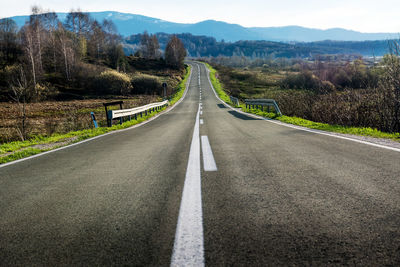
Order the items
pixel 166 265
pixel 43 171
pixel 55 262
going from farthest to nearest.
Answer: pixel 43 171
pixel 55 262
pixel 166 265

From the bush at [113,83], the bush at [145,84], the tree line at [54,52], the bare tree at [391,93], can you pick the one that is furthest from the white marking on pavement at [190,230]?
the bush at [145,84]

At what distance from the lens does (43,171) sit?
437cm

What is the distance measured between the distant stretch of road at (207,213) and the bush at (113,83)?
161 ft

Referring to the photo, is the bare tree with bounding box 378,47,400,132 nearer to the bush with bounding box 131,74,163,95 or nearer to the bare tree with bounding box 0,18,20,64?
the bush with bounding box 131,74,163,95

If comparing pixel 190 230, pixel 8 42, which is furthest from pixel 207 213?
pixel 8 42

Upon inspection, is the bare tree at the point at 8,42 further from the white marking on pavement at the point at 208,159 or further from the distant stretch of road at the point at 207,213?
the distant stretch of road at the point at 207,213

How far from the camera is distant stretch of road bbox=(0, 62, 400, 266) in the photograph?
168cm

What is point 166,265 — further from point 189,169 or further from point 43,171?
point 43,171

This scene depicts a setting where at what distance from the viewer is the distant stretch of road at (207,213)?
1685mm

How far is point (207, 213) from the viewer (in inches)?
91.1

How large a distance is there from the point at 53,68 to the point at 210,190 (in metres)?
66.8

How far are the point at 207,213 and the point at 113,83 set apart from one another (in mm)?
53103

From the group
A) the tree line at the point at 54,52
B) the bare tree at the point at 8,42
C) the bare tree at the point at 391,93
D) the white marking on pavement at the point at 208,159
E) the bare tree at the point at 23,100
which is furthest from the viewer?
the bare tree at the point at 8,42

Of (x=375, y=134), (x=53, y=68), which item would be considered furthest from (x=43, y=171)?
(x=53, y=68)
